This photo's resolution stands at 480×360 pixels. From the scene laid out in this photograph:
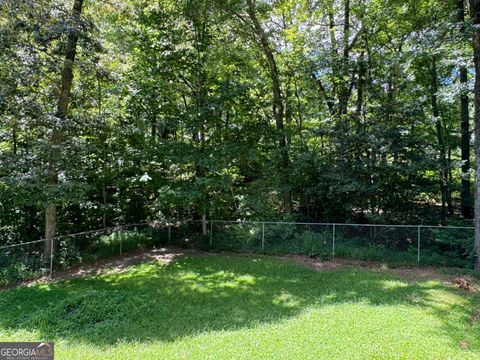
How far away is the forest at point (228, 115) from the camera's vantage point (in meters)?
7.14

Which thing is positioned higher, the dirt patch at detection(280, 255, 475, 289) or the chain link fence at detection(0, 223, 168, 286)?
the chain link fence at detection(0, 223, 168, 286)

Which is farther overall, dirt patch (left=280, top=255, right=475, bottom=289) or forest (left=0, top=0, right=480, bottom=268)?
forest (left=0, top=0, right=480, bottom=268)

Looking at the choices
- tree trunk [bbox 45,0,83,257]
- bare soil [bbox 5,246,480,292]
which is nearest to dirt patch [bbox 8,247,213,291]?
bare soil [bbox 5,246,480,292]

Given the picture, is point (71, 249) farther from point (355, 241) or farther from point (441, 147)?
point (441, 147)

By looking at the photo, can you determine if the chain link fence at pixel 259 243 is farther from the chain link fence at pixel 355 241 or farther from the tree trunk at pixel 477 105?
the tree trunk at pixel 477 105

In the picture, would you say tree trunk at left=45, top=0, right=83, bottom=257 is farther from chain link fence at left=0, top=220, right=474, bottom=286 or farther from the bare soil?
the bare soil

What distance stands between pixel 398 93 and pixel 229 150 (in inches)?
242

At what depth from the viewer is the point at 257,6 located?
10430 millimetres

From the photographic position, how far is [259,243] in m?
9.43

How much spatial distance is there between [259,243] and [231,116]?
4389 mm

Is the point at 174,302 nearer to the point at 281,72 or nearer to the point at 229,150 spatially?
the point at 229,150

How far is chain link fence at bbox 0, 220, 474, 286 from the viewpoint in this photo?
23.9ft

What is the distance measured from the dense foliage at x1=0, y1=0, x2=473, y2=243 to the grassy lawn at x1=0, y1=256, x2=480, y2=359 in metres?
2.64

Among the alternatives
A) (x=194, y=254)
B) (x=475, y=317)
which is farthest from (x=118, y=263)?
(x=475, y=317)
